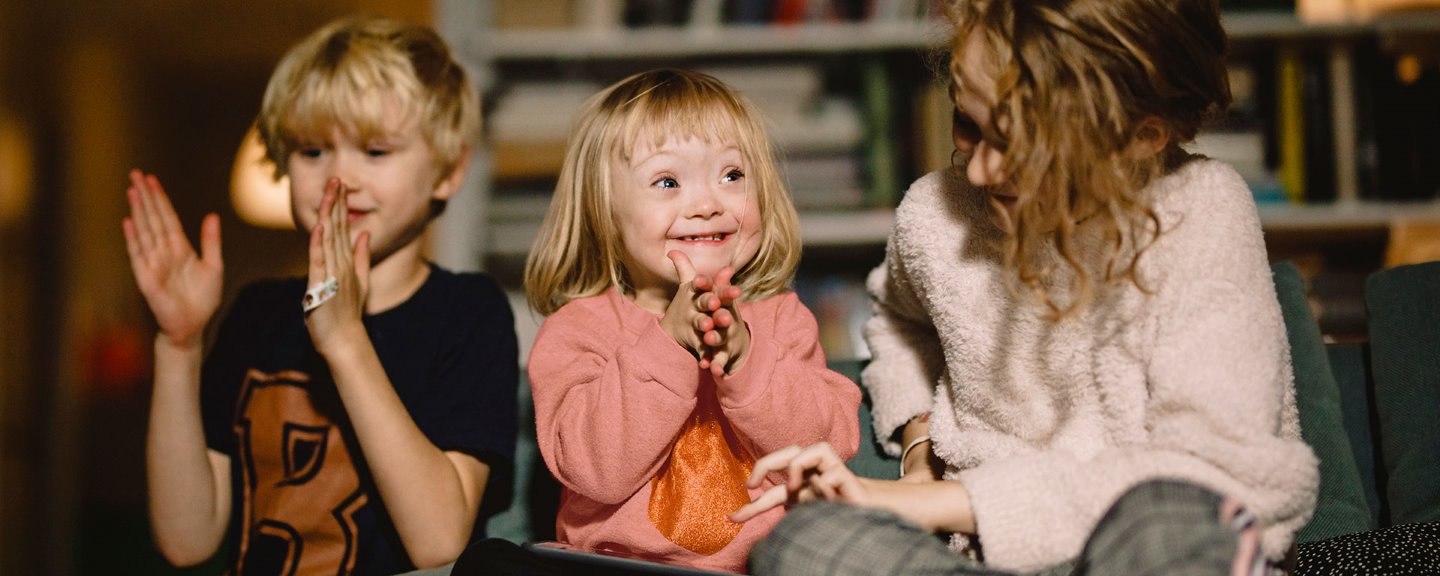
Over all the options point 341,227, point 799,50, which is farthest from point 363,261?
point 799,50

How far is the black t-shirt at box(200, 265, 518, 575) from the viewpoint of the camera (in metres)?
1.02

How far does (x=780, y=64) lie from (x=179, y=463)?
48.2 inches

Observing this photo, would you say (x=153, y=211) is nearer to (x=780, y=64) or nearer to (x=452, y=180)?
(x=452, y=180)

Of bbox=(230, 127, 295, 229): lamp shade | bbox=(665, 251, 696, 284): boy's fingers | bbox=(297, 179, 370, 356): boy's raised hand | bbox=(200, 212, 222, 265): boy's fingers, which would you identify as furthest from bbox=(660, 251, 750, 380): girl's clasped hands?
bbox=(230, 127, 295, 229): lamp shade

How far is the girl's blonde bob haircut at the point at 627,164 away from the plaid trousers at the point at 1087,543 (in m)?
0.36

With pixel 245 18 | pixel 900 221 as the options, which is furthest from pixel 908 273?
pixel 245 18

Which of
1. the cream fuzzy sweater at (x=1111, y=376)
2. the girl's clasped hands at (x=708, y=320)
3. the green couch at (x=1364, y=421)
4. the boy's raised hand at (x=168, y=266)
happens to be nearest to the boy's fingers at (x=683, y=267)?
the girl's clasped hands at (x=708, y=320)

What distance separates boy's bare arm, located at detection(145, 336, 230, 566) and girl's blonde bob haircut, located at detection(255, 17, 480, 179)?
0.24 metres

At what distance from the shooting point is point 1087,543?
66cm

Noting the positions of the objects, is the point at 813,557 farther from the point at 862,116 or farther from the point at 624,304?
the point at 862,116

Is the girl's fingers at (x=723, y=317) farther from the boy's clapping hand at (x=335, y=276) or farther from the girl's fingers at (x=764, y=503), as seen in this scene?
the boy's clapping hand at (x=335, y=276)

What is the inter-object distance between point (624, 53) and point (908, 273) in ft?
3.26

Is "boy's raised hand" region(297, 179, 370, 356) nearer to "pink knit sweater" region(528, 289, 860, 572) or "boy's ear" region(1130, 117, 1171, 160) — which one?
"pink knit sweater" region(528, 289, 860, 572)

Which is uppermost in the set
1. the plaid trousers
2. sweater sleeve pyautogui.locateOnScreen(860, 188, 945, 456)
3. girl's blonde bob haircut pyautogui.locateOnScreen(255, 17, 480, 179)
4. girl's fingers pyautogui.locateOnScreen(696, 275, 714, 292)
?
girl's blonde bob haircut pyautogui.locateOnScreen(255, 17, 480, 179)
